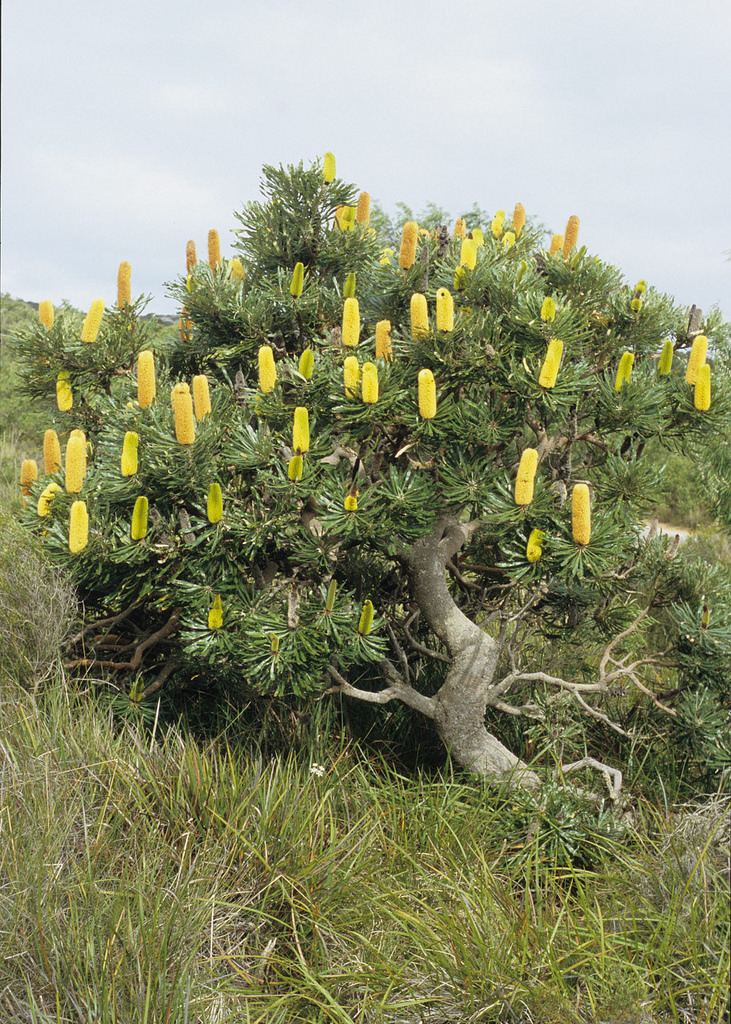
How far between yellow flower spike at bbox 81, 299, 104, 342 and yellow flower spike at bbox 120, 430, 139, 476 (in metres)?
0.80

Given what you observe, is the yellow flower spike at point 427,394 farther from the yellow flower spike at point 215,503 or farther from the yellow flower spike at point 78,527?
the yellow flower spike at point 78,527

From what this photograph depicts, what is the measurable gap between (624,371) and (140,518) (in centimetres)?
191

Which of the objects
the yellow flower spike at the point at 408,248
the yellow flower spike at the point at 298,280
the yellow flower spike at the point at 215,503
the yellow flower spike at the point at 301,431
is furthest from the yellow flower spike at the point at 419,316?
the yellow flower spike at the point at 215,503

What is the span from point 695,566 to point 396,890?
2.07m

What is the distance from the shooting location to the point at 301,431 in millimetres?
3373

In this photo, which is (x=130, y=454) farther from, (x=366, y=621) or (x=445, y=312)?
(x=445, y=312)

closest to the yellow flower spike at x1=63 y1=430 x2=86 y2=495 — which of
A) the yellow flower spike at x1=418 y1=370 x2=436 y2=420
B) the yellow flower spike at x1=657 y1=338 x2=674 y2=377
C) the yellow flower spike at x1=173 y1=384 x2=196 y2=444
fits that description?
the yellow flower spike at x1=173 y1=384 x2=196 y2=444

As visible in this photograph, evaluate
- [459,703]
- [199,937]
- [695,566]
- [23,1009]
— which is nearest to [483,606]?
[459,703]

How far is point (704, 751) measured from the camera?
13.2 ft

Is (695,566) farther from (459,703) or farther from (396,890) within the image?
(396,890)

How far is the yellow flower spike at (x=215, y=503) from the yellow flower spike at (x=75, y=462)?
0.54 metres

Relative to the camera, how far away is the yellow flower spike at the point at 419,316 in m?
3.41

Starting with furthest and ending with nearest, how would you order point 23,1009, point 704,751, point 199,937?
point 704,751, point 199,937, point 23,1009

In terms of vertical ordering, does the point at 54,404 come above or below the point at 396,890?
above
